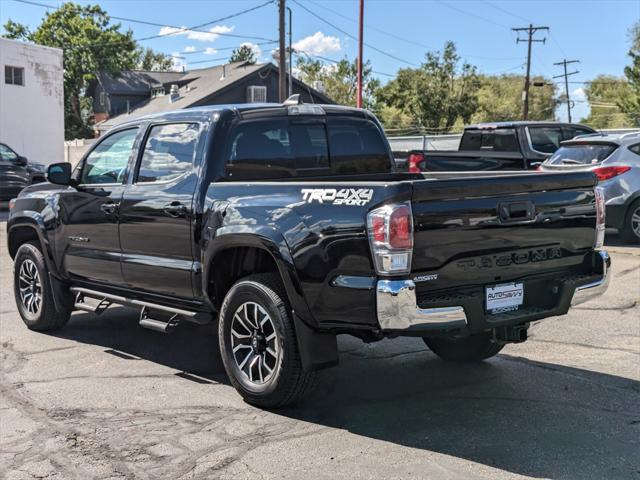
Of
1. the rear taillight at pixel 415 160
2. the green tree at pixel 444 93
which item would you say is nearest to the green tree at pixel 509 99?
the green tree at pixel 444 93

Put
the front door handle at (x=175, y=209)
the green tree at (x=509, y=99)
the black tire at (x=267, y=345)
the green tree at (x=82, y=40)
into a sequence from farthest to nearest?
1. the green tree at (x=509, y=99)
2. the green tree at (x=82, y=40)
3. the front door handle at (x=175, y=209)
4. the black tire at (x=267, y=345)

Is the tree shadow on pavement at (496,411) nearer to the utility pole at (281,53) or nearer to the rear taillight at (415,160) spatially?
the rear taillight at (415,160)

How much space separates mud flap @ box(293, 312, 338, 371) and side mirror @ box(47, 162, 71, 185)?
305 centimetres

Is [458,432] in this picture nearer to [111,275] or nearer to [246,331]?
[246,331]

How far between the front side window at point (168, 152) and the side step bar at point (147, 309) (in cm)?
98

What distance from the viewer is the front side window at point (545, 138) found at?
555 inches

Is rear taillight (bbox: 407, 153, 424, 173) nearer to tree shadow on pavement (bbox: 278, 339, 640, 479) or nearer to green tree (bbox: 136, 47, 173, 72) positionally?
tree shadow on pavement (bbox: 278, 339, 640, 479)

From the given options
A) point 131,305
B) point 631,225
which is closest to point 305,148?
point 131,305

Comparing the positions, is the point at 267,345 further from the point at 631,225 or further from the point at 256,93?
the point at 256,93

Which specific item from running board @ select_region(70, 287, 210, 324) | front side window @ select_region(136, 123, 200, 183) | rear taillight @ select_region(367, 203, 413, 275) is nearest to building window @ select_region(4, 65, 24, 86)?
running board @ select_region(70, 287, 210, 324)

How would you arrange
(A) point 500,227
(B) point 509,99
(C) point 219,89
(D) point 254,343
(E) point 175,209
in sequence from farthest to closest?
1. (B) point 509,99
2. (C) point 219,89
3. (E) point 175,209
4. (D) point 254,343
5. (A) point 500,227

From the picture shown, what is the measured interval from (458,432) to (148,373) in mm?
2566

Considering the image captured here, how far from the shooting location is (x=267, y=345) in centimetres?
479

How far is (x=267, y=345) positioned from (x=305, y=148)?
170 cm
